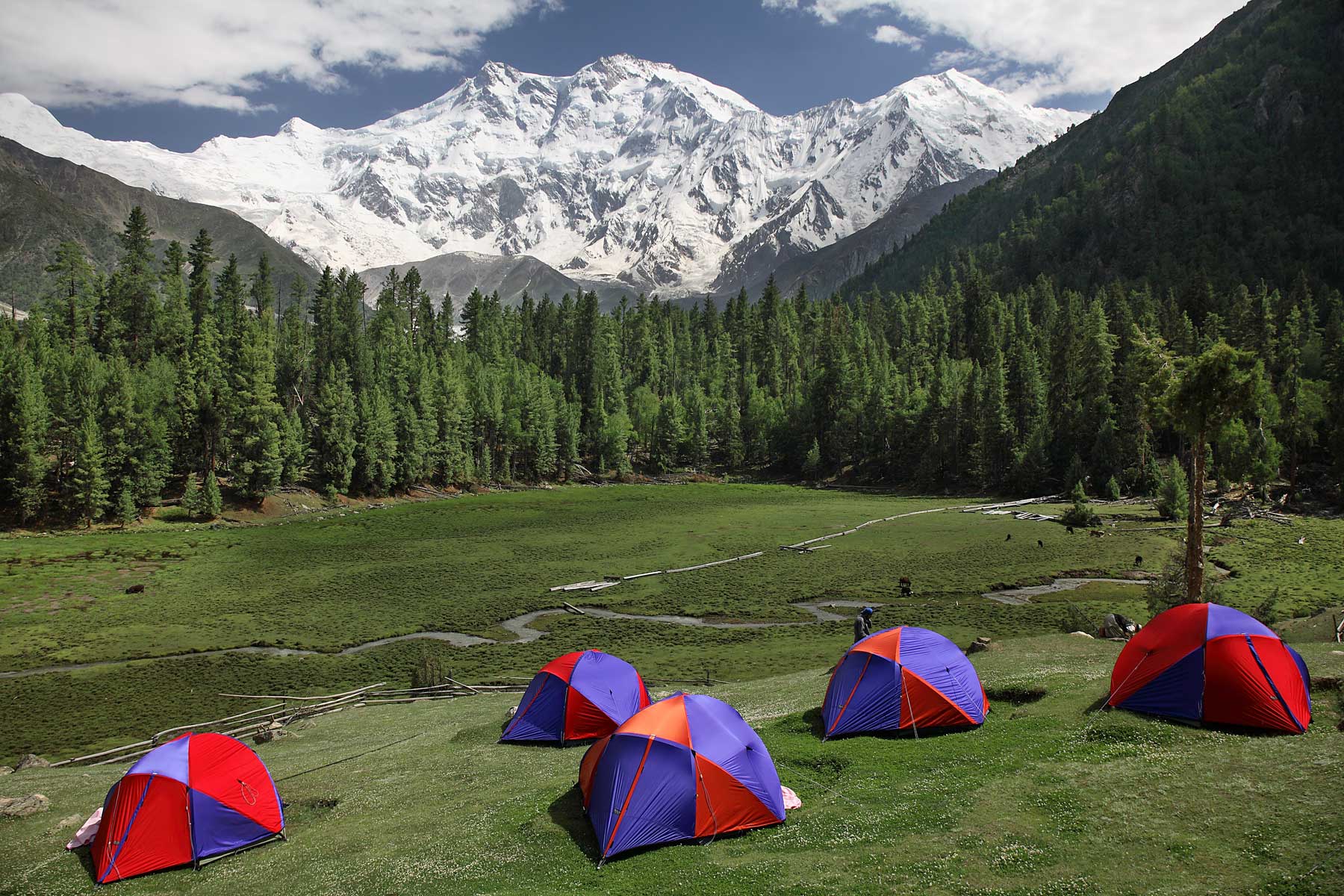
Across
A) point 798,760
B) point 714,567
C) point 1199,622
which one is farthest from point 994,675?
point 714,567

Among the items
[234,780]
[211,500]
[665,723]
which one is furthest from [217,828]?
[211,500]

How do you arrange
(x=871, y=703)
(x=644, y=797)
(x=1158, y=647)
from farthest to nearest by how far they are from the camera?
1. (x=871, y=703)
2. (x=1158, y=647)
3. (x=644, y=797)

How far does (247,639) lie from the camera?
4050cm

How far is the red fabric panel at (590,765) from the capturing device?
53.8 ft

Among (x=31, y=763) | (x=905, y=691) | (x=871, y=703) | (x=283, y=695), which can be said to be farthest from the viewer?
(x=283, y=695)

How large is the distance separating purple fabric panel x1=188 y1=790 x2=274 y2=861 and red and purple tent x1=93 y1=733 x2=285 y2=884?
0.02 metres

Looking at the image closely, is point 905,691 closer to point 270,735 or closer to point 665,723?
point 665,723

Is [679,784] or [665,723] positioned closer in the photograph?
[679,784]

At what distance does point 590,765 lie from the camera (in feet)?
55.0

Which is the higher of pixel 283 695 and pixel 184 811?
pixel 184 811

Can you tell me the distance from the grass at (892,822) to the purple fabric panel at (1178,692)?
1.89 feet

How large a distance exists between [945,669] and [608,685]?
32.3 ft

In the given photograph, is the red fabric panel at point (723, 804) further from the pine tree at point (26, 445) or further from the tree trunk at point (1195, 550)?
the pine tree at point (26, 445)

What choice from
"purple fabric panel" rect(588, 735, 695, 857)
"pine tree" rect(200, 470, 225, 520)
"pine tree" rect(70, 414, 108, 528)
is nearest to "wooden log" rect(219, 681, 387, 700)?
"purple fabric panel" rect(588, 735, 695, 857)
